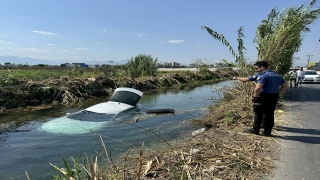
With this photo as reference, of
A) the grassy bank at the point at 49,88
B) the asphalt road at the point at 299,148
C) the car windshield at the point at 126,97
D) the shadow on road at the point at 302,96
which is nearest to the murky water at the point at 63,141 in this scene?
the car windshield at the point at 126,97

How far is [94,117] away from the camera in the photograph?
9961 millimetres

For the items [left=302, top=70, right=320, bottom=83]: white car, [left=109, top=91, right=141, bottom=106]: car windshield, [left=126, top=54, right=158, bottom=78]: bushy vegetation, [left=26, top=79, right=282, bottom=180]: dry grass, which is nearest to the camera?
[left=26, top=79, right=282, bottom=180]: dry grass

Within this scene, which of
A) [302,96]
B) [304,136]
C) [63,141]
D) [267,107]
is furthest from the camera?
[302,96]

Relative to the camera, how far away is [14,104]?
1470 cm

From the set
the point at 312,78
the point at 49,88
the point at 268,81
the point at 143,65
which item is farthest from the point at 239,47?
the point at 143,65

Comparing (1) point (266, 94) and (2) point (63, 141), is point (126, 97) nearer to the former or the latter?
(2) point (63, 141)

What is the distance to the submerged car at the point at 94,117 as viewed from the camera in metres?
8.84

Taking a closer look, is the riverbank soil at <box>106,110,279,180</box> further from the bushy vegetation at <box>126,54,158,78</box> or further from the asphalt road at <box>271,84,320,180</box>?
the bushy vegetation at <box>126,54,158,78</box>

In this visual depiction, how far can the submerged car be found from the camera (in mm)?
8836

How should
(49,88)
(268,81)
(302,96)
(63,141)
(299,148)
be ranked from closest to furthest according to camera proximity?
(299,148)
(268,81)
(63,141)
(302,96)
(49,88)

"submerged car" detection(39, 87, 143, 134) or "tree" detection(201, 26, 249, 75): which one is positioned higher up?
"tree" detection(201, 26, 249, 75)

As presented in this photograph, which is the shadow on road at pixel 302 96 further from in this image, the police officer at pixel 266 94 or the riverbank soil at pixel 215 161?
the riverbank soil at pixel 215 161

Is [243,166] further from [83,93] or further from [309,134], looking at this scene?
[83,93]

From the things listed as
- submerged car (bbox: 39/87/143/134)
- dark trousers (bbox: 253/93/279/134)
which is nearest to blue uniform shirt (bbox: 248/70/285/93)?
dark trousers (bbox: 253/93/279/134)
